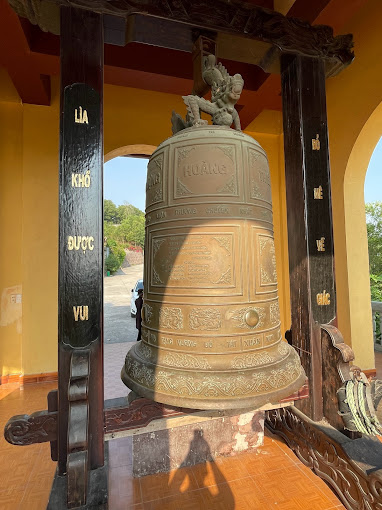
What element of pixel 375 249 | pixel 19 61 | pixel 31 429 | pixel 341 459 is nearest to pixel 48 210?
pixel 19 61

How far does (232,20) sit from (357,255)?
10.4ft

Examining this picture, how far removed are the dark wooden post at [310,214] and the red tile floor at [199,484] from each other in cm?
51

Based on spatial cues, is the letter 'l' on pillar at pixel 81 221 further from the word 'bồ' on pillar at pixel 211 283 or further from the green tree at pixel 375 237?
the green tree at pixel 375 237

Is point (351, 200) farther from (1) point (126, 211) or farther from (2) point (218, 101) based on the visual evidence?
(1) point (126, 211)

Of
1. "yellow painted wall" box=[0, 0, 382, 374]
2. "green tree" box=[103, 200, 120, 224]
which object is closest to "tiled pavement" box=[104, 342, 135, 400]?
"yellow painted wall" box=[0, 0, 382, 374]

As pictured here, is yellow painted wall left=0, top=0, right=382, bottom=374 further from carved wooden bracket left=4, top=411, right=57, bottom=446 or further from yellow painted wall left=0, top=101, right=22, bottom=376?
carved wooden bracket left=4, top=411, right=57, bottom=446

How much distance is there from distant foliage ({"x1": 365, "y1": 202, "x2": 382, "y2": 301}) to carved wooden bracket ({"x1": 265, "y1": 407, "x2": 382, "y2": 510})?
9171mm

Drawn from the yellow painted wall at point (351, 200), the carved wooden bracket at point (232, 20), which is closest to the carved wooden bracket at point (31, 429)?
the carved wooden bracket at point (232, 20)

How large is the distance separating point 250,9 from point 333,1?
4.22ft

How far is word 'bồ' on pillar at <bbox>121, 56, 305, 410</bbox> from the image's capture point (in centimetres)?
141

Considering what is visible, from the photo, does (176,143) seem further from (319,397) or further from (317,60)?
(319,397)

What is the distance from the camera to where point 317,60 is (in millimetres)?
2371

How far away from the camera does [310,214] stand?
2328 millimetres

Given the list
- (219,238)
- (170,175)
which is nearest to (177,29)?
(170,175)
